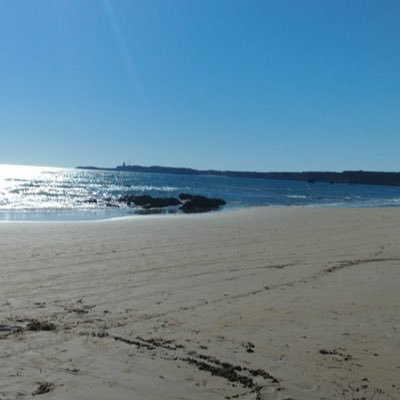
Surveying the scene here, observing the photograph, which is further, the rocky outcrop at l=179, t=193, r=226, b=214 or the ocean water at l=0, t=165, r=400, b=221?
the rocky outcrop at l=179, t=193, r=226, b=214

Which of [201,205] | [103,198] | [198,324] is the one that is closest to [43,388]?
[198,324]

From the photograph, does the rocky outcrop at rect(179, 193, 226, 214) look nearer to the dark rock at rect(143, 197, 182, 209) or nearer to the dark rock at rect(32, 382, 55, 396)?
the dark rock at rect(143, 197, 182, 209)

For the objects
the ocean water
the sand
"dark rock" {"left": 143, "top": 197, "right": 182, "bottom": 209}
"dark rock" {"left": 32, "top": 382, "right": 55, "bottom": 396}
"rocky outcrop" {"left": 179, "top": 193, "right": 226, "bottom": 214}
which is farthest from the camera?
"dark rock" {"left": 143, "top": 197, "right": 182, "bottom": 209}

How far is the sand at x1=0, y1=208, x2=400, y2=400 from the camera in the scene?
15.9ft

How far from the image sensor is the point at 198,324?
22.3 feet

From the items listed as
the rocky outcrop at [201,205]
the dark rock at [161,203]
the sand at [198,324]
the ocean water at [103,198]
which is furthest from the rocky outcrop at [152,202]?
the sand at [198,324]

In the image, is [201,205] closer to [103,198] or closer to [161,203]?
[161,203]

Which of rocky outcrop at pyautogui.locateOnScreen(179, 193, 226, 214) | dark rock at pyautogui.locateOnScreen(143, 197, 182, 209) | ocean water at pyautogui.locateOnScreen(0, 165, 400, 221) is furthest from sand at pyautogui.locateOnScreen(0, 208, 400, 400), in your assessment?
dark rock at pyautogui.locateOnScreen(143, 197, 182, 209)

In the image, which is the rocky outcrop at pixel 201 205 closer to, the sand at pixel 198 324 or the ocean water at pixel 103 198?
the ocean water at pixel 103 198

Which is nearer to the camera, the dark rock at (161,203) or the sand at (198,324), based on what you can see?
the sand at (198,324)

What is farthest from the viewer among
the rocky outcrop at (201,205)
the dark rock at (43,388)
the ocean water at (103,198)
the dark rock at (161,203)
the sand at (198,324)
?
the dark rock at (161,203)

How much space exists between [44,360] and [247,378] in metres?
2.19

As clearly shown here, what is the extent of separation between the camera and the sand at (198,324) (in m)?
4.86

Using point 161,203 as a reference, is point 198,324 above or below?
above
